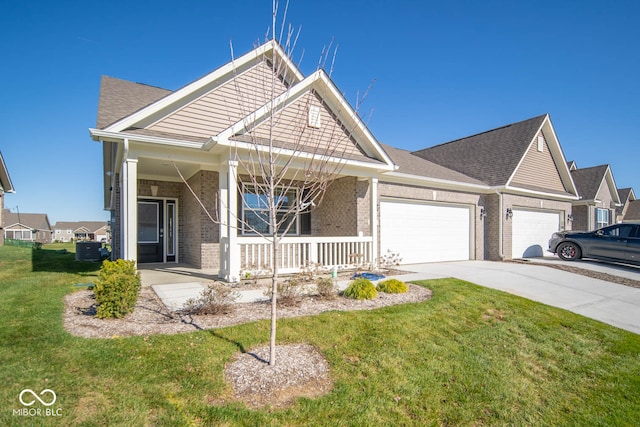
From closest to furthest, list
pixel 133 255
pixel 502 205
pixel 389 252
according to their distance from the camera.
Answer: pixel 133 255
pixel 389 252
pixel 502 205

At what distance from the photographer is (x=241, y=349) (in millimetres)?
4152

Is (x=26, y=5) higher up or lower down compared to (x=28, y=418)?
higher up

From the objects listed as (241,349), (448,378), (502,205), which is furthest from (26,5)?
(502,205)

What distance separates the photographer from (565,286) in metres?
8.66

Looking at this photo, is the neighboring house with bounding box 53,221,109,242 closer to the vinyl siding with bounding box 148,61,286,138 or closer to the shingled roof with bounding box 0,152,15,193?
the shingled roof with bounding box 0,152,15,193

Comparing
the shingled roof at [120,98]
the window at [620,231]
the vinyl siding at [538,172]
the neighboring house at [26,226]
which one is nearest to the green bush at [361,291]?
the shingled roof at [120,98]

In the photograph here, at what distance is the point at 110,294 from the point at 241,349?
239cm

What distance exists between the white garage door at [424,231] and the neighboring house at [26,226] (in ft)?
224

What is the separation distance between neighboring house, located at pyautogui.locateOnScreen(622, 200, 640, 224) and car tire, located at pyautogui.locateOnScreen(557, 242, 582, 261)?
72.1 ft

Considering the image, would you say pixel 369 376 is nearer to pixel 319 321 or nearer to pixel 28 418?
pixel 319 321

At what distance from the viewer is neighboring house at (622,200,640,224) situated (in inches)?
1117

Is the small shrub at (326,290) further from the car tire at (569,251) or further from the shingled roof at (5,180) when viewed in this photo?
the shingled roof at (5,180)

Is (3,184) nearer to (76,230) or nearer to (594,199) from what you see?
(594,199)

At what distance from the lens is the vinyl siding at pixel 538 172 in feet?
50.0
